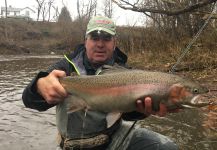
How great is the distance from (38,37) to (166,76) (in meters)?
51.5

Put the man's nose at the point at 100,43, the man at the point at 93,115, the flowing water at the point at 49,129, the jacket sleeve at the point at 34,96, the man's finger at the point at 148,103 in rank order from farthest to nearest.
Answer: the flowing water at the point at 49,129 → the man's nose at the point at 100,43 → the man at the point at 93,115 → the jacket sleeve at the point at 34,96 → the man's finger at the point at 148,103

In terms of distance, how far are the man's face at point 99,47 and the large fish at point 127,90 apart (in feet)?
2.18

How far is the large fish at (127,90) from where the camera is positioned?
11.2ft

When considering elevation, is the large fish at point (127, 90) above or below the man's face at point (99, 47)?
below

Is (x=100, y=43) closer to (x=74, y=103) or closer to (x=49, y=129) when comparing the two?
(x=74, y=103)

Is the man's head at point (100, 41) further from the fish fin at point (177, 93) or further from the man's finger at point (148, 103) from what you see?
the fish fin at point (177, 93)

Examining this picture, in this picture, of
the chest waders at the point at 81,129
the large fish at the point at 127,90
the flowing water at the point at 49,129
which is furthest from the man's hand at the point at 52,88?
the flowing water at the point at 49,129

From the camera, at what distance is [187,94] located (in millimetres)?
3387

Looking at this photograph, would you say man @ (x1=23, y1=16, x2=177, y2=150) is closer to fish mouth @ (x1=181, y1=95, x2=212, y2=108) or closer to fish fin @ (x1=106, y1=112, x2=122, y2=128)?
fish fin @ (x1=106, y1=112, x2=122, y2=128)

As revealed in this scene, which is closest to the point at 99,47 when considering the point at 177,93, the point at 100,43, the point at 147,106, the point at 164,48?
the point at 100,43

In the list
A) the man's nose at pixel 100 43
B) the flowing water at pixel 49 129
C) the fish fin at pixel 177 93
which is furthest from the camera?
the flowing water at pixel 49 129

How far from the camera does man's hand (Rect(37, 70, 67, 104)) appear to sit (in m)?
3.53

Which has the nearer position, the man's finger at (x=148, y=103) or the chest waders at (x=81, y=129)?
the man's finger at (x=148, y=103)

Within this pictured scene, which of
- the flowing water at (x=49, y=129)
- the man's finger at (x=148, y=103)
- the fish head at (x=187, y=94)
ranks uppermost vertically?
the fish head at (x=187, y=94)
